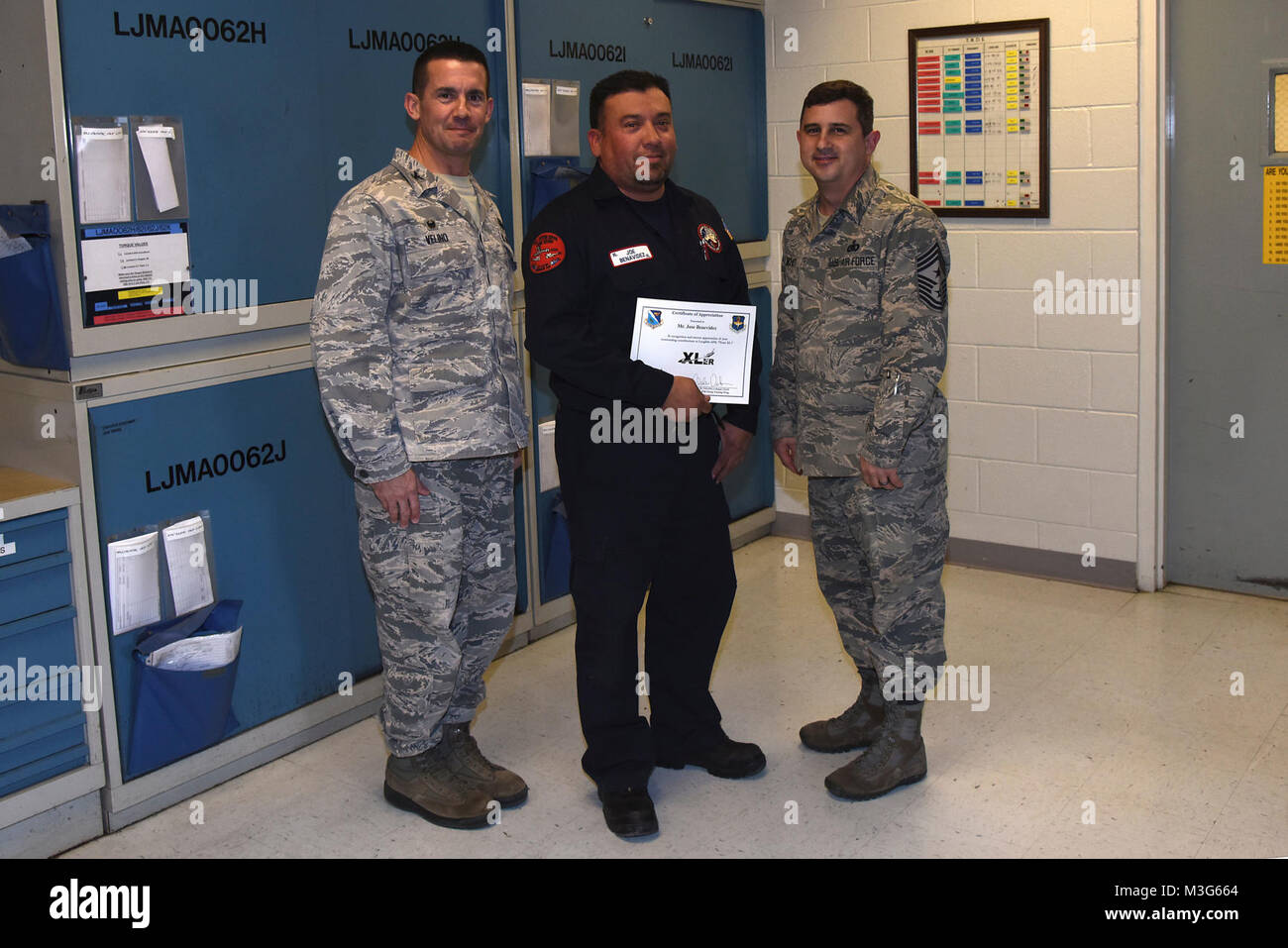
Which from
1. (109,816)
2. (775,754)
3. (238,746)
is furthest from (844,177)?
(109,816)

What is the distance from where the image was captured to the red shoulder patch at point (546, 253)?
2.83 meters

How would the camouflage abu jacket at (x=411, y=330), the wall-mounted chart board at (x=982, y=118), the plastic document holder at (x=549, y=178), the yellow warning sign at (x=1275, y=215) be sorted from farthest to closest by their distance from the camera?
the wall-mounted chart board at (x=982, y=118), the yellow warning sign at (x=1275, y=215), the plastic document holder at (x=549, y=178), the camouflage abu jacket at (x=411, y=330)

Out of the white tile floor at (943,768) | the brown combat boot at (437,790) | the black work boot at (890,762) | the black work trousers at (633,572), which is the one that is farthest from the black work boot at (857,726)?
the brown combat boot at (437,790)

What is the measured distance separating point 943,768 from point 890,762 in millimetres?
208

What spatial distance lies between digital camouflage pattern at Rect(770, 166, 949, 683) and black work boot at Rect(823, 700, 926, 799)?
112 mm

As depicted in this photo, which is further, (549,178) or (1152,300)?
(1152,300)

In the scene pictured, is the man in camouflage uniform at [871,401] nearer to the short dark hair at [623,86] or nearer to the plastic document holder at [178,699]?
the short dark hair at [623,86]

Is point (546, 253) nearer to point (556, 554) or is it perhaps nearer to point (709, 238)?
point (709, 238)

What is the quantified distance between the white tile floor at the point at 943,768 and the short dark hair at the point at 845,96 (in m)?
1.61

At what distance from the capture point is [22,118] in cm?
276

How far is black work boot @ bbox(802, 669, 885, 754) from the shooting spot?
10.8ft

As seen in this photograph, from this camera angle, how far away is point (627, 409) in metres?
2.91

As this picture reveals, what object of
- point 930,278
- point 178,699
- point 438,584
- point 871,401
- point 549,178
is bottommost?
point 178,699

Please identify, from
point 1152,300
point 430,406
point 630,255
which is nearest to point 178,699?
point 430,406
